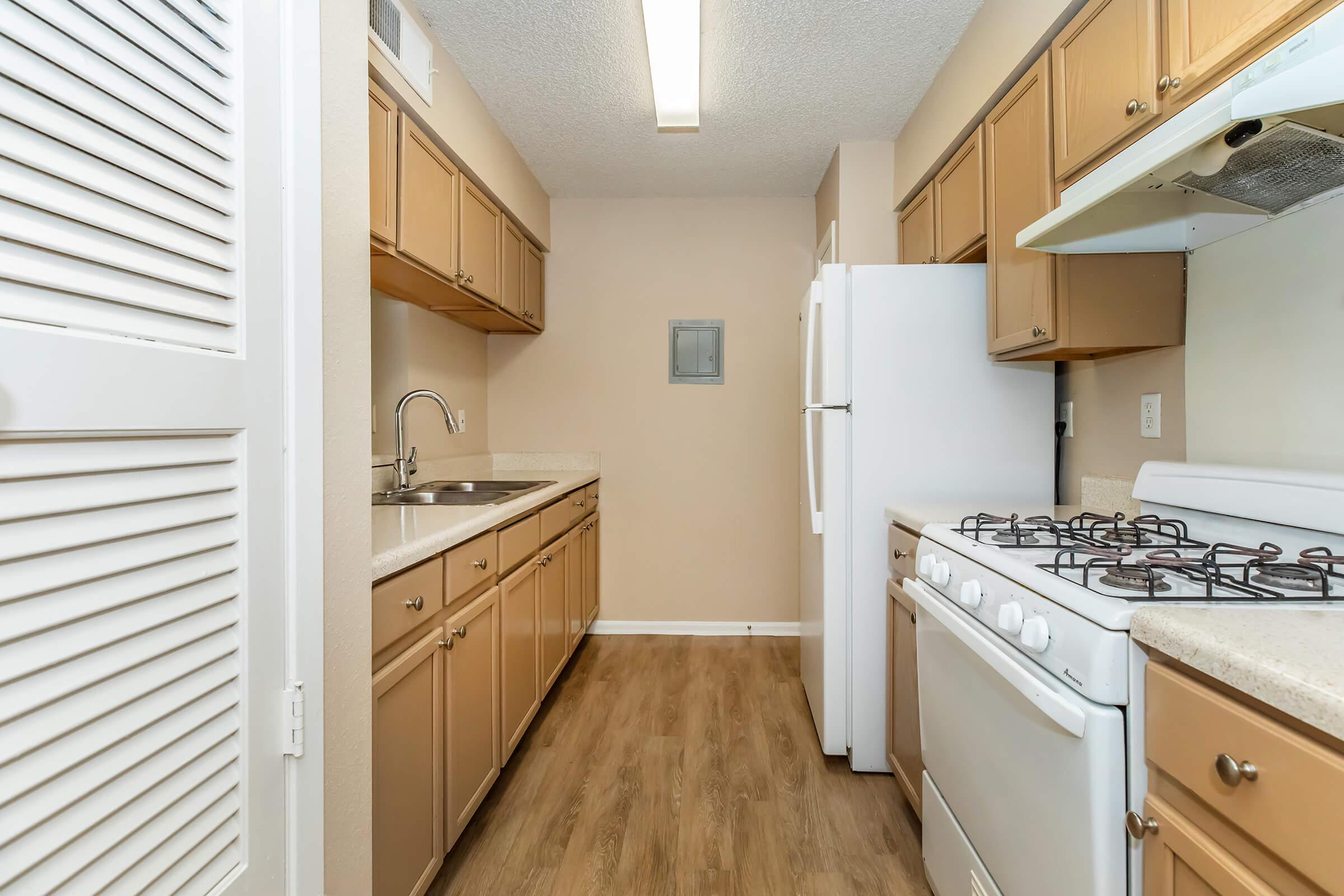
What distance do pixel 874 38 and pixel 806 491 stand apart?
1610 millimetres

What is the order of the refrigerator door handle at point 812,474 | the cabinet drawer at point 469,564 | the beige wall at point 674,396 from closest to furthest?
the cabinet drawer at point 469,564, the refrigerator door handle at point 812,474, the beige wall at point 674,396

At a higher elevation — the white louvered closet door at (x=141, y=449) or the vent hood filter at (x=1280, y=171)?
the vent hood filter at (x=1280, y=171)

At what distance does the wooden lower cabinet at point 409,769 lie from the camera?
50.0 inches

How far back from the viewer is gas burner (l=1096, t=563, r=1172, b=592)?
93 centimetres

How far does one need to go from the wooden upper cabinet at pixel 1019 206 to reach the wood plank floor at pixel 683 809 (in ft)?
4.89

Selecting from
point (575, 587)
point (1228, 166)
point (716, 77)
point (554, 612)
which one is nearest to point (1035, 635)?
point (1228, 166)

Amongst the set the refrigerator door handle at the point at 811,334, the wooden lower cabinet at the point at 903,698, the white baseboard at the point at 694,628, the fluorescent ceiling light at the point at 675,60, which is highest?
the fluorescent ceiling light at the point at 675,60

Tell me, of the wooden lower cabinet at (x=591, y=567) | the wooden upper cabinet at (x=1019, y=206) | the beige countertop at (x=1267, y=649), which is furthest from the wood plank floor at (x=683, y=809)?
the wooden upper cabinet at (x=1019, y=206)

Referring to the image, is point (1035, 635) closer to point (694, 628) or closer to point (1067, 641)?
point (1067, 641)

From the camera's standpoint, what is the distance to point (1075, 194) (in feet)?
4.12

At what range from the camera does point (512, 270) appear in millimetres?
3107

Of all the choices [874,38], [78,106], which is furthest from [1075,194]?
[78,106]

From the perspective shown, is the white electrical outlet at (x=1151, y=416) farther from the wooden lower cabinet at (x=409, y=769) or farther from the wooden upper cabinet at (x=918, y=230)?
the wooden lower cabinet at (x=409, y=769)

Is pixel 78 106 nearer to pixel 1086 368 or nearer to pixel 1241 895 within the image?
pixel 1241 895
